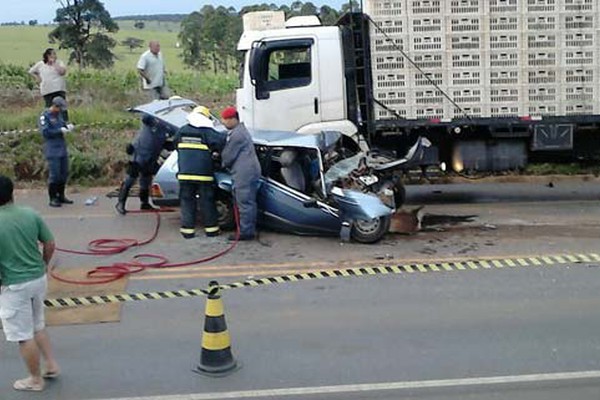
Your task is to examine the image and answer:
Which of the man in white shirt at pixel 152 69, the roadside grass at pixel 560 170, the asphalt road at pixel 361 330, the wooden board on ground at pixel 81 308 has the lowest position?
the roadside grass at pixel 560 170

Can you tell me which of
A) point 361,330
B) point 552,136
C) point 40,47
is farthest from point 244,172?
point 40,47

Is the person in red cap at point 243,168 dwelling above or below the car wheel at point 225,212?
above

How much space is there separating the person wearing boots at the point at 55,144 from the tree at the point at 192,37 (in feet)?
101

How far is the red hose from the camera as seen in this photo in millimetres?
9725

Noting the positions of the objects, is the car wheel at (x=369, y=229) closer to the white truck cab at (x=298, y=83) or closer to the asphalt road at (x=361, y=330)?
the asphalt road at (x=361, y=330)

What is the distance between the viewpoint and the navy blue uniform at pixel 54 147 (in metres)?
13.0

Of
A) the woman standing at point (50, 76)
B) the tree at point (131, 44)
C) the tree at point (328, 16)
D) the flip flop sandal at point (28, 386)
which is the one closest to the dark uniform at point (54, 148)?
the woman standing at point (50, 76)

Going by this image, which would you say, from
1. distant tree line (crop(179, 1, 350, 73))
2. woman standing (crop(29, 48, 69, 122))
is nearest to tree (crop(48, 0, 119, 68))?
distant tree line (crop(179, 1, 350, 73))

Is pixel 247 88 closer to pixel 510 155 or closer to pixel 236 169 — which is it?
pixel 236 169

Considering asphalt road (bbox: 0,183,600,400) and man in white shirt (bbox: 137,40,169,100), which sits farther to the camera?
man in white shirt (bbox: 137,40,169,100)

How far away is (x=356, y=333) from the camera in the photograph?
7637mm

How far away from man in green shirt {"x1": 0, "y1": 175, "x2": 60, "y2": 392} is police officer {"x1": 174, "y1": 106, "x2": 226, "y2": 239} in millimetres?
4895

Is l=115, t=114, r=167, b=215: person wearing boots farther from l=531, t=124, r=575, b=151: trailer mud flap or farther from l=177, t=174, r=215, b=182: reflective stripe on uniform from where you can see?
l=531, t=124, r=575, b=151: trailer mud flap

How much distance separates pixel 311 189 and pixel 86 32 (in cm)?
2623
